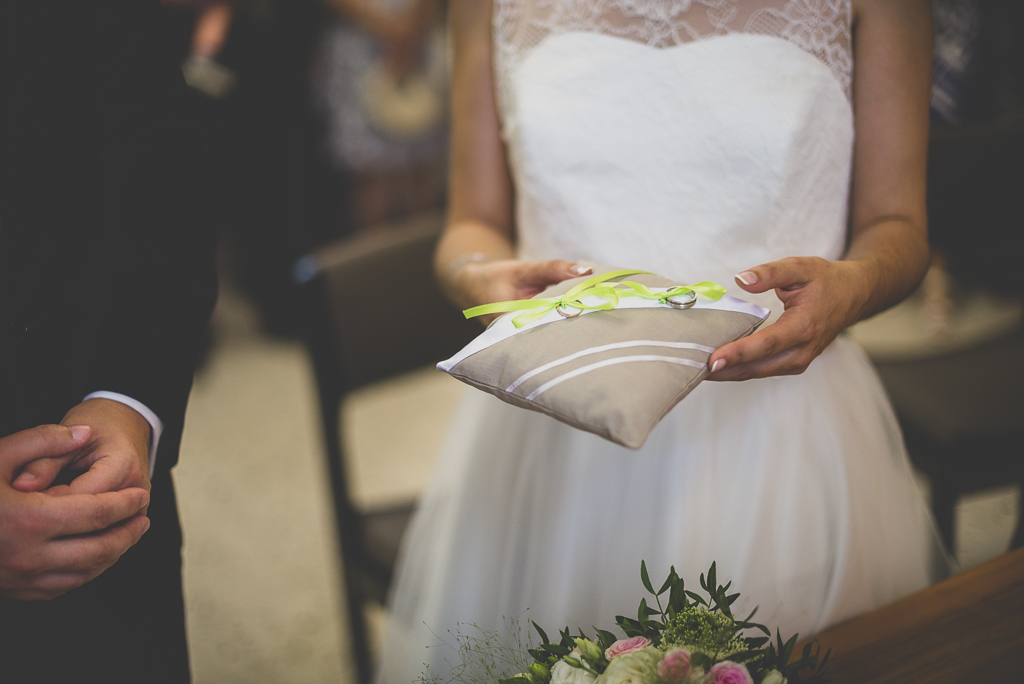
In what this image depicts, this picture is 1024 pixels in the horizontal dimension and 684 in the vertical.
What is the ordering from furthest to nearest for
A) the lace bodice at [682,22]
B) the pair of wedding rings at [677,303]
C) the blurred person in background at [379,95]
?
the blurred person in background at [379,95]
the lace bodice at [682,22]
the pair of wedding rings at [677,303]

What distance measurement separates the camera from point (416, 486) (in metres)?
2.30

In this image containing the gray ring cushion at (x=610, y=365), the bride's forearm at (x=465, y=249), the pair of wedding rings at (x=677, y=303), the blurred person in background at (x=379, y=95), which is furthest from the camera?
the blurred person in background at (x=379, y=95)

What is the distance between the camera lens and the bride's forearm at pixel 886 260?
2.51 feet

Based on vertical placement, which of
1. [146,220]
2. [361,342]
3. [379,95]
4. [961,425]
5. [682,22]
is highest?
[379,95]

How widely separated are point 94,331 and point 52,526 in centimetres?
25

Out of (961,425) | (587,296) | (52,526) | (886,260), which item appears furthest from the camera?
(961,425)

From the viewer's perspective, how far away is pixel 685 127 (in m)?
0.86

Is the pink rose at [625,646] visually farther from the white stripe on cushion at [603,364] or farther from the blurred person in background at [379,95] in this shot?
the blurred person in background at [379,95]

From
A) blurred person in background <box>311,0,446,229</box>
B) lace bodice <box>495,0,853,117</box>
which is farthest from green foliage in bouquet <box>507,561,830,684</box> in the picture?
blurred person in background <box>311,0,446,229</box>

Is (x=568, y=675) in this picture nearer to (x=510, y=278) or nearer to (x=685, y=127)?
(x=510, y=278)

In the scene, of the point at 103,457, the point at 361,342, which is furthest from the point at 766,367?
the point at 361,342

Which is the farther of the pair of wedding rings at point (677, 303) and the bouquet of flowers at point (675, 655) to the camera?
the pair of wedding rings at point (677, 303)

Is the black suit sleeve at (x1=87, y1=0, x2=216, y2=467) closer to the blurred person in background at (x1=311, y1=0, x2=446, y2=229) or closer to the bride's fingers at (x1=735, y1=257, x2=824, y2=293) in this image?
the bride's fingers at (x1=735, y1=257, x2=824, y2=293)

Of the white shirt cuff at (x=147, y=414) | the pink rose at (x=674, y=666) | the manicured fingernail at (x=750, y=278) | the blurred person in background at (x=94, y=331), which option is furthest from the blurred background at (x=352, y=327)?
the pink rose at (x=674, y=666)
